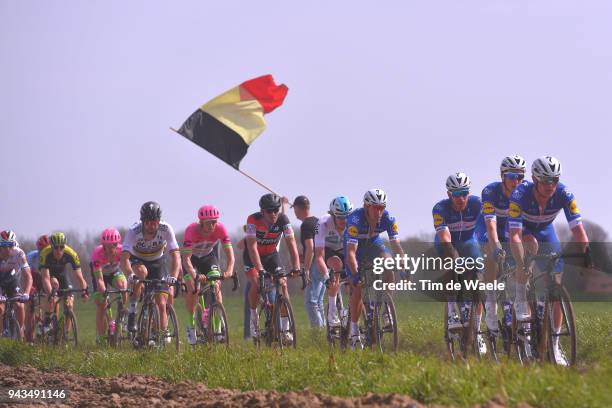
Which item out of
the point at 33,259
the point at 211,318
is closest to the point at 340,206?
the point at 211,318

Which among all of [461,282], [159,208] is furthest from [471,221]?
[159,208]

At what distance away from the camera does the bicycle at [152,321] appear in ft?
48.8

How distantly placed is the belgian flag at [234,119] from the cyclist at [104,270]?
4.09 metres

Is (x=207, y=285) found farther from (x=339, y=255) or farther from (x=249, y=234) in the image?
(x=339, y=255)

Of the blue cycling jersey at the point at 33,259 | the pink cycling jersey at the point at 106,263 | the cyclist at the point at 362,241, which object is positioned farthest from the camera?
the blue cycling jersey at the point at 33,259

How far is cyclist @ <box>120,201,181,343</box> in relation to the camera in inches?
597

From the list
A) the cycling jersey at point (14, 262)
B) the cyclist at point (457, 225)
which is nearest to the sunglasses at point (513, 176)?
the cyclist at point (457, 225)

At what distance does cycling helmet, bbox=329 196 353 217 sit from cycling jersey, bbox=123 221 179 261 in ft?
8.17

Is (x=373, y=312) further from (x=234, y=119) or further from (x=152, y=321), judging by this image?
(x=234, y=119)

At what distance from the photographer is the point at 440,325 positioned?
17859 millimetres

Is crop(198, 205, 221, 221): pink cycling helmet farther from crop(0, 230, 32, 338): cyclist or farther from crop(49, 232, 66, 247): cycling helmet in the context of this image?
crop(0, 230, 32, 338): cyclist

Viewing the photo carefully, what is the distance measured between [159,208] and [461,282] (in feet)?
16.7

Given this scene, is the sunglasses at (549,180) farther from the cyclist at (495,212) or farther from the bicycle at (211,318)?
the bicycle at (211,318)

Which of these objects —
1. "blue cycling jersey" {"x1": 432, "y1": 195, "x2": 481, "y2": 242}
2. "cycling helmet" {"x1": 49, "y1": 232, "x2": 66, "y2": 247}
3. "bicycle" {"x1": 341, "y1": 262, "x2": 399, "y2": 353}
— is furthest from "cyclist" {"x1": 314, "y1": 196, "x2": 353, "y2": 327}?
"cycling helmet" {"x1": 49, "y1": 232, "x2": 66, "y2": 247}
